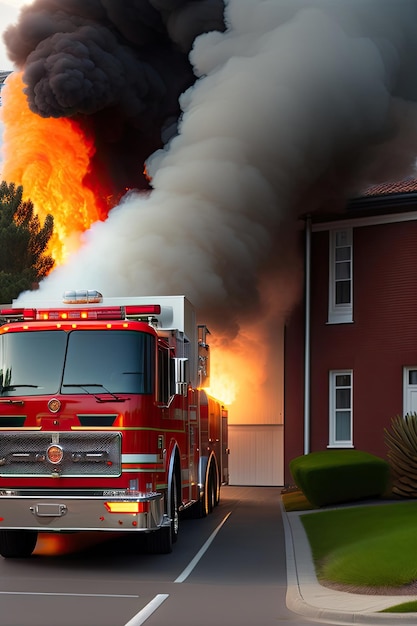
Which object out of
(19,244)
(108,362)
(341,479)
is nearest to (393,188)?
(341,479)

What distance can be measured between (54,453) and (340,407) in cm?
1550

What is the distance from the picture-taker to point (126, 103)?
84.7 feet

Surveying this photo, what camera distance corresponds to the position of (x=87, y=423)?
11.1 meters

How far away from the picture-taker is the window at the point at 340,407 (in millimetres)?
25531

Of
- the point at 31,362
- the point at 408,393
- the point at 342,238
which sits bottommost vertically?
the point at 408,393

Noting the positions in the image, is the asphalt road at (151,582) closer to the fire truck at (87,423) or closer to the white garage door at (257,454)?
the fire truck at (87,423)

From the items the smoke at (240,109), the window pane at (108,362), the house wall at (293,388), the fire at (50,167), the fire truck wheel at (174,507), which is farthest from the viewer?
the house wall at (293,388)

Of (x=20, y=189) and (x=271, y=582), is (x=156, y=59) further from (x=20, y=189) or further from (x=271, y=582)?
(x=271, y=582)

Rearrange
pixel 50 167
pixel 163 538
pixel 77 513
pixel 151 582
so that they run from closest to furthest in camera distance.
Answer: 1. pixel 151 582
2. pixel 77 513
3. pixel 163 538
4. pixel 50 167

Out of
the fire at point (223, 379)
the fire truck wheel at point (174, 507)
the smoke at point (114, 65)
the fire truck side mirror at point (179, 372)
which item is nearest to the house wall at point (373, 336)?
the fire at point (223, 379)

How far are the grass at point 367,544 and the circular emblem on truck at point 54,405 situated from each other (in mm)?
3375

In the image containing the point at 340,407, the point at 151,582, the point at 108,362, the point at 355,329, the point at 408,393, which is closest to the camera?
the point at 151,582

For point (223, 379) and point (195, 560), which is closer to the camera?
point (195, 560)

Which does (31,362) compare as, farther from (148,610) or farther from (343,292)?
(343,292)
